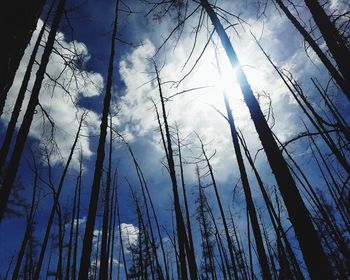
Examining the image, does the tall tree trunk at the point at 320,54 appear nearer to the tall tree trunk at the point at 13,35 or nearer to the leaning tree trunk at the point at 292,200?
the leaning tree trunk at the point at 292,200

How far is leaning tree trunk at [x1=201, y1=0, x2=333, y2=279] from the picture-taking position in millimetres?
2420

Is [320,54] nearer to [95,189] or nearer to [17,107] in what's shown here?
[95,189]

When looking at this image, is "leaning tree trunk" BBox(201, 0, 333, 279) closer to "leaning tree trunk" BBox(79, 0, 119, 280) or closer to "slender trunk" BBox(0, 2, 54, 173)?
"leaning tree trunk" BBox(79, 0, 119, 280)

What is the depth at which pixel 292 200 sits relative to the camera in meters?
2.82

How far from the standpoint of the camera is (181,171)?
966 cm

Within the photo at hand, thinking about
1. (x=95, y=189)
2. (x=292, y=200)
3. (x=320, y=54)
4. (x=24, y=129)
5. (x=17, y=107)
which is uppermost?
(x=320, y=54)

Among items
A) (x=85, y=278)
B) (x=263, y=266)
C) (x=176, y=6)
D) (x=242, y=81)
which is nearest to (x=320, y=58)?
(x=242, y=81)

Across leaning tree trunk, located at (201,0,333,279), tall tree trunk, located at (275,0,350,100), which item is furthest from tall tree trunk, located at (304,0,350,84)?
leaning tree trunk, located at (201,0,333,279)

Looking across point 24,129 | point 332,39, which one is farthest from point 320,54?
point 24,129

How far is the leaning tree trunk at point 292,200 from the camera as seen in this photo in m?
2.42

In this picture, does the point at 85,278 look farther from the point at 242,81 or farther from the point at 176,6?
the point at 176,6

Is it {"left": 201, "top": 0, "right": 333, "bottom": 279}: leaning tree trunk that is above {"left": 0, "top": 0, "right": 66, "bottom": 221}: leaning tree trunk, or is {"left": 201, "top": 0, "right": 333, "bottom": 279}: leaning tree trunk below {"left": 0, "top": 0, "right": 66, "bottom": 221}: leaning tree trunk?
below

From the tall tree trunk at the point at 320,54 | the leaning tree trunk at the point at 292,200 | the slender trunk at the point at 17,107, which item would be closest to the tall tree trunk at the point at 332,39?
the tall tree trunk at the point at 320,54

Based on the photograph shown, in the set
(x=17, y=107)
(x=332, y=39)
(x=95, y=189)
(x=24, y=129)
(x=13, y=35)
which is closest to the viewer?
(x=13, y=35)
